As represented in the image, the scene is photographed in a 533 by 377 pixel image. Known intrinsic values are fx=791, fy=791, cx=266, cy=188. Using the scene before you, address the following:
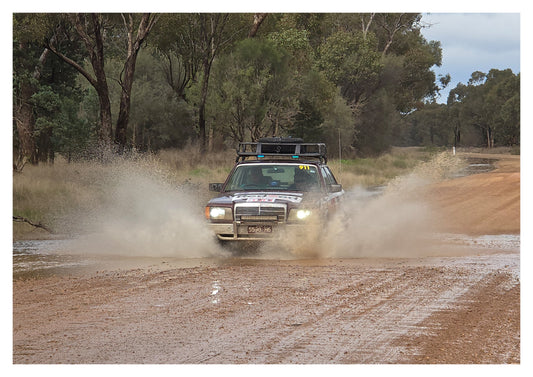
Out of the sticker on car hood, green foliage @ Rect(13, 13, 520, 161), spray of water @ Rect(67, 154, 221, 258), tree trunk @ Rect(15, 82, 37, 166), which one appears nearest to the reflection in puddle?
the sticker on car hood

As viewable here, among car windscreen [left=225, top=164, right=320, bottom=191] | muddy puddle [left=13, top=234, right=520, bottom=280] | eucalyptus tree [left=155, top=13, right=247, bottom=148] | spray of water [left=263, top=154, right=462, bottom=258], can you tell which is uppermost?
eucalyptus tree [left=155, top=13, right=247, bottom=148]

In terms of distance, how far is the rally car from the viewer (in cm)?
1223

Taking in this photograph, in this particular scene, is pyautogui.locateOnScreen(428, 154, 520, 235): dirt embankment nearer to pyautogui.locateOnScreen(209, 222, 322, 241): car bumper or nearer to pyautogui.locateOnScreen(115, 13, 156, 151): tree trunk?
pyautogui.locateOnScreen(209, 222, 322, 241): car bumper

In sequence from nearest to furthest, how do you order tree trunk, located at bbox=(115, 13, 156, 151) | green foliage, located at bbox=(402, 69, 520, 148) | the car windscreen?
the car windscreen, tree trunk, located at bbox=(115, 13, 156, 151), green foliage, located at bbox=(402, 69, 520, 148)

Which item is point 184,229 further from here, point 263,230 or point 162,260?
point 263,230

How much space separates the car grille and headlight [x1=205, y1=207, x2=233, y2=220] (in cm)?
23

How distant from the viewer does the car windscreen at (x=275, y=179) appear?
13.3 metres

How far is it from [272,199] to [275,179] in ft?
4.44

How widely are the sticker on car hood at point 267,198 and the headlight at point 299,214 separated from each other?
0.62 feet

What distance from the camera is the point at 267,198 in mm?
12414

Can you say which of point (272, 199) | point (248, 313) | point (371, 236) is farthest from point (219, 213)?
point (248, 313)

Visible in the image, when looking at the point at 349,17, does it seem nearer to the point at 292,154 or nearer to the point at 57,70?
the point at 57,70

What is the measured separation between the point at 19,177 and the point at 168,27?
17290 millimetres

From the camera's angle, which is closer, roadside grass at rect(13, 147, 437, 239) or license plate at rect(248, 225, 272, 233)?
license plate at rect(248, 225, 272, 233)
